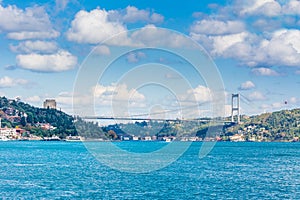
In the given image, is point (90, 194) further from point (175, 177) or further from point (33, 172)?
point (33, 172)

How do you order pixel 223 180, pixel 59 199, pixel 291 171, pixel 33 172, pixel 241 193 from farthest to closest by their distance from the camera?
pixel 291 171 → pixel 33 172 → pixel 223 180 → pixel 241 193 → pixel 59 199

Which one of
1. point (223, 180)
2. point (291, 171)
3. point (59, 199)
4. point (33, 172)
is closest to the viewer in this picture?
point (59, 199)

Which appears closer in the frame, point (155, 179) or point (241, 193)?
point (241, 193)

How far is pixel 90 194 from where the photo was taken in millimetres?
45406

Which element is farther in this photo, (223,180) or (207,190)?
(223,180)

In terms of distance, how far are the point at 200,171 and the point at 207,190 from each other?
18262 mm

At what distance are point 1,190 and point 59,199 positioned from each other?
704 cm

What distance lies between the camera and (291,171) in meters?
68.8

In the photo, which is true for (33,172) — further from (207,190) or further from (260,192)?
(260,192)

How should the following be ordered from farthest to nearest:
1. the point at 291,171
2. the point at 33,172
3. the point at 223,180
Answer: the point at 291,171 < the point at 33,172 < the point at 223,180

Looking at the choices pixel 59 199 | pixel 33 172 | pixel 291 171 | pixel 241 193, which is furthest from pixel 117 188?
pixel 291 171

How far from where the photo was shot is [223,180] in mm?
56375

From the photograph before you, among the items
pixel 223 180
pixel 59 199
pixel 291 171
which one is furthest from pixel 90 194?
pixel 291 171

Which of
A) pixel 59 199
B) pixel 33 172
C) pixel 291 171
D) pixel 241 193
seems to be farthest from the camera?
pixel 291 171
